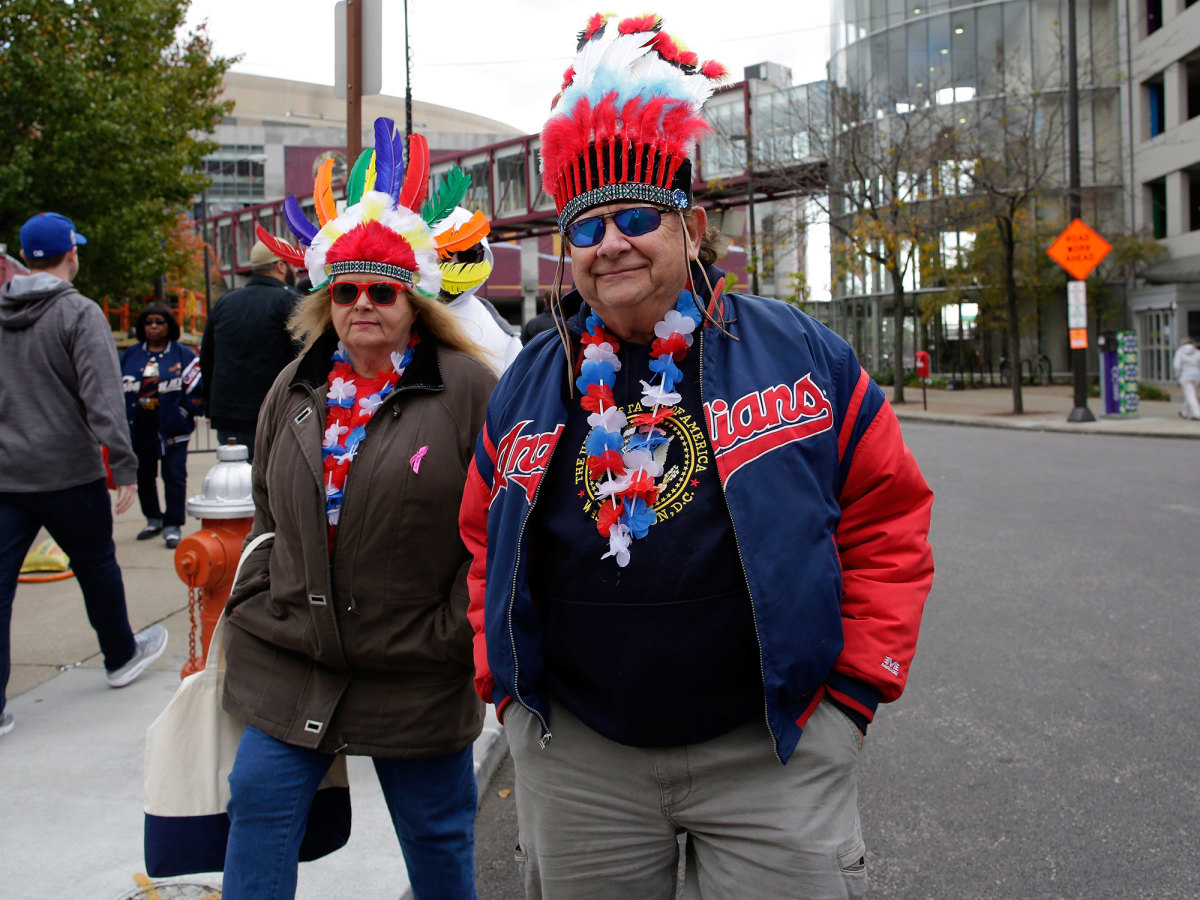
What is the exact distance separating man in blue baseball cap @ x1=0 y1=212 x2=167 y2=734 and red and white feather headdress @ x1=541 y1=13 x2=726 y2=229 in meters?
2.74

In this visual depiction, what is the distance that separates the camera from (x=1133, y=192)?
3172 cm

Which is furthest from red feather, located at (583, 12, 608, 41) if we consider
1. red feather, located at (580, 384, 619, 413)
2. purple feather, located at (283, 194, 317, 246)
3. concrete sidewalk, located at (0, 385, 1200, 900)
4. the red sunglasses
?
concrete sidewalk, located at (0, 385, 1200, 900)

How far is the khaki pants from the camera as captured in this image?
1769 mm

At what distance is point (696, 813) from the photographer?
6.01 ft

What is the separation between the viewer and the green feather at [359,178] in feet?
9.57

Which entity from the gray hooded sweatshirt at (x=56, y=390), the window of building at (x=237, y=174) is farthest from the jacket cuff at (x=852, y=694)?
the window of building at (x=237, y=174)

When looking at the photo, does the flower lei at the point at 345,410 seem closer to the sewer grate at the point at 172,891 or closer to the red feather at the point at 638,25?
the red feather at the point at 638,25

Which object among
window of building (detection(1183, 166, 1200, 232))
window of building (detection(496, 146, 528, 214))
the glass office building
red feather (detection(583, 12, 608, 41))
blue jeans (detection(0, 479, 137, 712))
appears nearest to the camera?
red feather (detection(583, 12, 608, 41))

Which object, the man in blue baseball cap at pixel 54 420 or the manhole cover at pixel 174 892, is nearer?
the manhole cover at pixel 174 892

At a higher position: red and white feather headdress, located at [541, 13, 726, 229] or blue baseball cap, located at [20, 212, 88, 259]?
blue baseball cap, located at [20, 212, 88, 259]

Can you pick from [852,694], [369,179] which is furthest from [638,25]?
[852,694]

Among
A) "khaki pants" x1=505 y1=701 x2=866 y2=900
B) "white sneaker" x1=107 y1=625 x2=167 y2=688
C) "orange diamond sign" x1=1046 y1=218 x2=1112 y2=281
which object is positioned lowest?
"white sneaker" x1=107 y1=625 x2=167 y2=688

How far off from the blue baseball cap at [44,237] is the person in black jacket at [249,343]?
43.3 inches

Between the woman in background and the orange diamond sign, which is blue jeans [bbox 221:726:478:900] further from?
the orange diamond sign
